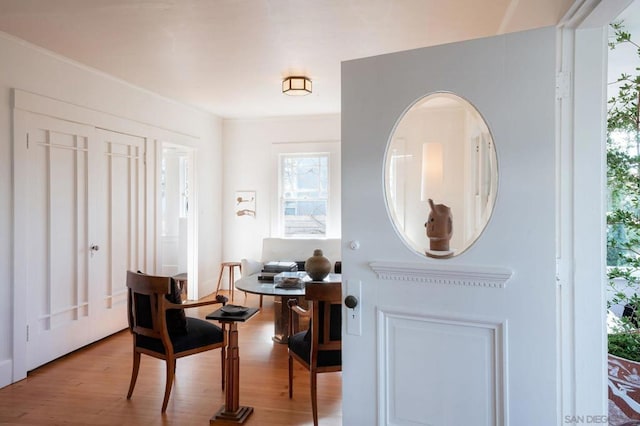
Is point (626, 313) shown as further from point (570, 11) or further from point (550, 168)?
point (570, 11)

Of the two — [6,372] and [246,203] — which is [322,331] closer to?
[6,372]

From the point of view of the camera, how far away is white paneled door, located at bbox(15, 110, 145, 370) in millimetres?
3250

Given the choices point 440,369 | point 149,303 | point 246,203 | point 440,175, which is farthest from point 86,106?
point 440,369

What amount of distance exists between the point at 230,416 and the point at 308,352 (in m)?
0.63

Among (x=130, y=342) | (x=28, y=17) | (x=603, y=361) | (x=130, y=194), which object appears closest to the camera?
(x=603, y=361)

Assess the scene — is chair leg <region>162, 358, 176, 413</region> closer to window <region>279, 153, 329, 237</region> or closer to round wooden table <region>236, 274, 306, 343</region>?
round wooden table <region>236, 274, 306, 343</region>

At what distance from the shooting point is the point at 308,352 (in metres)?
2.52

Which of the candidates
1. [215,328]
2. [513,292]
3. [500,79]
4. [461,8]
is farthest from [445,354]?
[461,8]

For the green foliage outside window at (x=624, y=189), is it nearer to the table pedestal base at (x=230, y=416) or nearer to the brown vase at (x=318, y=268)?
the brown vase at (x=318, y=268)

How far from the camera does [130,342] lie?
3934 millimetres

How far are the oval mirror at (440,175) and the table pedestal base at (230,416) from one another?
161 cm

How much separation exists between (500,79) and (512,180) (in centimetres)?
42

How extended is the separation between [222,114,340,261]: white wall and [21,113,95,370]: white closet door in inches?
104

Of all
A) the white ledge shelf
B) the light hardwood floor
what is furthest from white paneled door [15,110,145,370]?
the white ledge shelf
